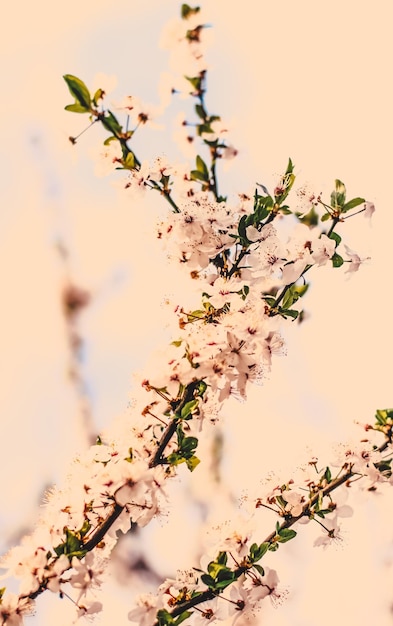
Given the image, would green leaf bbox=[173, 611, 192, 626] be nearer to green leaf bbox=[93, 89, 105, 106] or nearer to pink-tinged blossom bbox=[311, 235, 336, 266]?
pink-tinged blossom bbox=[311, 235, 336, 266]

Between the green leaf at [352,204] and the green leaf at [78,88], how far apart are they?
969mm

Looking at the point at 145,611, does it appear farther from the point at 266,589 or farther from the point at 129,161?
the point at 129,161

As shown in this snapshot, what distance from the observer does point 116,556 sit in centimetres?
468

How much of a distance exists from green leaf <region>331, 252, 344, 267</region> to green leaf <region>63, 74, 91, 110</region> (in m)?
1.05

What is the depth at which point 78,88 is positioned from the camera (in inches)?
73.9

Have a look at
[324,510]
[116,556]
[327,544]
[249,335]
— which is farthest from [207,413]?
[116,556]

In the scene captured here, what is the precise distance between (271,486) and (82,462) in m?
0.76

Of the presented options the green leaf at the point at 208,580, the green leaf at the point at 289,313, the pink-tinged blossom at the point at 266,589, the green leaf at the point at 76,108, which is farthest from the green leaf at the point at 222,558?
the green leaf at the point at 76,108

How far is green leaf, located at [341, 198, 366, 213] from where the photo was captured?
213cm

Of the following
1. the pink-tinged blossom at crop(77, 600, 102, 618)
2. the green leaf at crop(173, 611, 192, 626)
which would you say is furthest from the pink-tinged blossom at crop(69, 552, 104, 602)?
the green leaf at crop(173, 611, 192, 626)

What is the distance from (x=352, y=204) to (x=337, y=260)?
0.73 feet

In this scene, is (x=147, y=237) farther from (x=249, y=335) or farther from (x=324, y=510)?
(x=324, y=510)

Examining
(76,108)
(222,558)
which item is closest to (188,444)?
(222,558)

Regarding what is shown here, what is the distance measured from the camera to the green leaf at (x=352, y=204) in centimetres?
213
